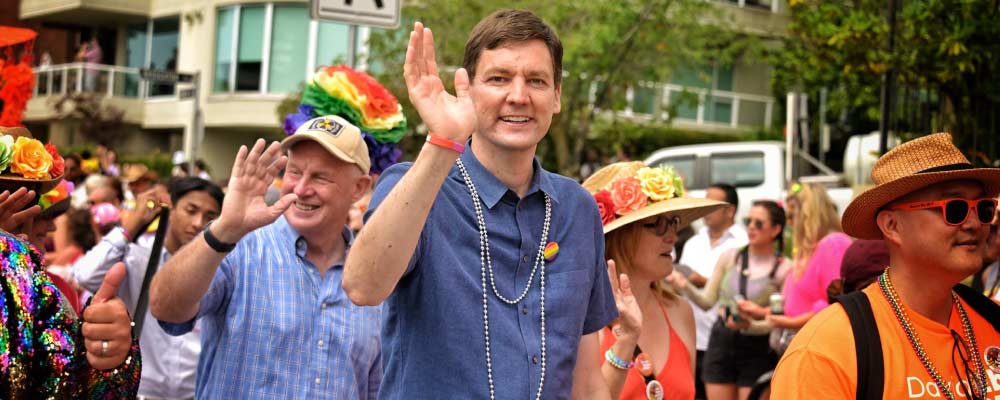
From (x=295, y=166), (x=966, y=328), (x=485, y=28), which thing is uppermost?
(x=485, y=28)

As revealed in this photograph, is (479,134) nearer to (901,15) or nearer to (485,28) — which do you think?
(485,28)

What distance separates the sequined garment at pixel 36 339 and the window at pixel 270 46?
24.4 metres

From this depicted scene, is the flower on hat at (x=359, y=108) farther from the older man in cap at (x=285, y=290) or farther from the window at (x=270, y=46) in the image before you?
the window at (x=270, y=46)

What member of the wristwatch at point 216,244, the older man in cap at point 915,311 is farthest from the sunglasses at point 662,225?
the wristwatch at point 216,244

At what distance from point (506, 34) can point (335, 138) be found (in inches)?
50.7

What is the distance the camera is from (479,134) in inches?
135

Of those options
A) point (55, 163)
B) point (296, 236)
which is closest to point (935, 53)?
point (296, 236)

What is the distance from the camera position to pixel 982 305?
409cm

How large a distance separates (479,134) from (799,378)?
1.24m

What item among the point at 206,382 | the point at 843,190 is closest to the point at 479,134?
the point at 206,382

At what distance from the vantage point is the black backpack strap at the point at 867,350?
11.8ft

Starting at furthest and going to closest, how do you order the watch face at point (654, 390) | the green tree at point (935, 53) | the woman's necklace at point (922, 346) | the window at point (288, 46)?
1. the window at point (288, 46)
2. the green tree at point (935, 53)
3. the watch face at point (654, 390)
4. the woman's necklace at point (922, 346)

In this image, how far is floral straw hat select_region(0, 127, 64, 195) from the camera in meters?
4.08

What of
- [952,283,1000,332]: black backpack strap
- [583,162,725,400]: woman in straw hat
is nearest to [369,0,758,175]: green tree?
[583,162,725,400]: woman in straw hat
